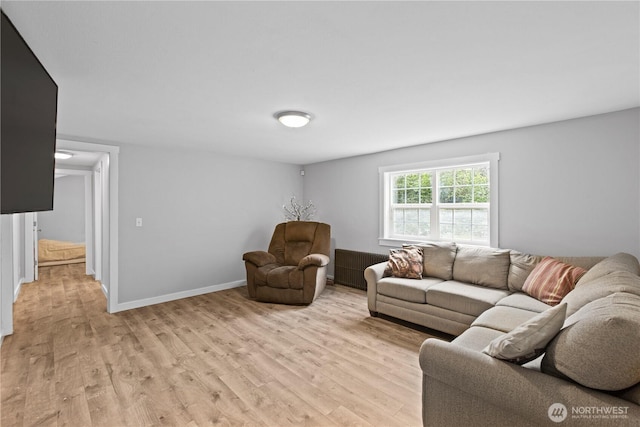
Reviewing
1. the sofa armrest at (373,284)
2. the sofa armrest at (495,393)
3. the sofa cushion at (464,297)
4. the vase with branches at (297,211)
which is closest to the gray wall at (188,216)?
the vase with branches at (297,211)

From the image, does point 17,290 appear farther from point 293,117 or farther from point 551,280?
point 551,280

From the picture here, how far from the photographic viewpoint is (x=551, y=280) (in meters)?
2.62

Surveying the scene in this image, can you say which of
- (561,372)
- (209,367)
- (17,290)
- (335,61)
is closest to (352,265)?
(209,367)

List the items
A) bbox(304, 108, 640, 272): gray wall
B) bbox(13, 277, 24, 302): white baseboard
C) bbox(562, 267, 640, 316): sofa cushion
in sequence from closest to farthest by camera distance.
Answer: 1. bbox(562, 267, 640, 316): sofa cushion
2. bbox(304, 108, 640, 272): gray wall
3. bbox(13, 277, 24, 302): white baseboard

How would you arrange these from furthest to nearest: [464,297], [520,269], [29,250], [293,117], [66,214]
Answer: [66,214] → [29,250] → [520,269] → [464,297] → [293,117]

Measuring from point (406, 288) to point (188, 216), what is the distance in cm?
332

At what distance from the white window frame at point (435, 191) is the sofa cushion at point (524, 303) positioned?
93cm

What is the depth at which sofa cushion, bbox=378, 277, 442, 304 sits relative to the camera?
10.3 feet

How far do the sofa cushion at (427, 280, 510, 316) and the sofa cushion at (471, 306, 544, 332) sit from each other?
250 millimetres

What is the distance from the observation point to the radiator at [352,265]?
15.4 ft

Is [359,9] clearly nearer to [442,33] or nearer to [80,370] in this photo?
[442,33]

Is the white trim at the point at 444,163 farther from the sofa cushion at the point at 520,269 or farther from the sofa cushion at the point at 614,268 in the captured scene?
the sofa cushion at the point at 614,268

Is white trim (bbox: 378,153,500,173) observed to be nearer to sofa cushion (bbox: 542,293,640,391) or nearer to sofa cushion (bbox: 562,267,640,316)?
sofa cushion (bbox: 562,267,640,316)

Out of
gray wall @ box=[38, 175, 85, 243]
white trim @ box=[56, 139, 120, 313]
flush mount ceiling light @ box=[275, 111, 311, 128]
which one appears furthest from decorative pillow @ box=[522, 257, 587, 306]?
gray wall @ box=[38, 175, 85, 243]
